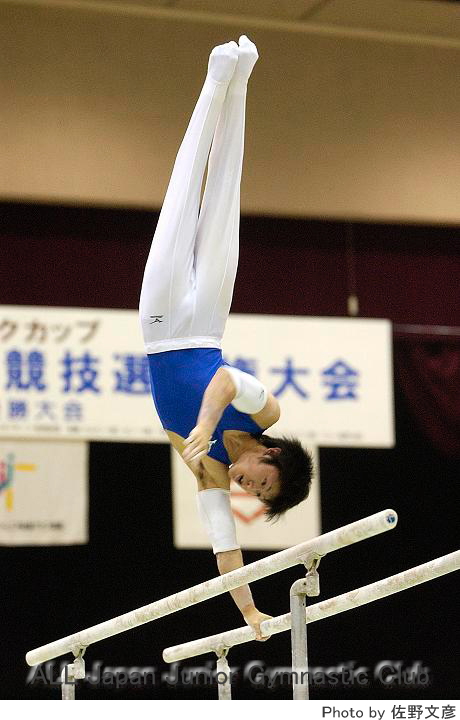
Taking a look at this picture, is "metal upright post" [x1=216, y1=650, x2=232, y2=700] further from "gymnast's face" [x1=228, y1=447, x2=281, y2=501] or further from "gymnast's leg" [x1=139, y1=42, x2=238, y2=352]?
"gymnast's leg" [x1=139, y1=42, x2=238, y2=352]

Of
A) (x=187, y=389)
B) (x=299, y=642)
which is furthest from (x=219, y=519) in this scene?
(x=299, y=642)

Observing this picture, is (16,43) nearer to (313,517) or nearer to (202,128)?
(313,517)

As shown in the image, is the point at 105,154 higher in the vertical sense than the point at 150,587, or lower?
higher

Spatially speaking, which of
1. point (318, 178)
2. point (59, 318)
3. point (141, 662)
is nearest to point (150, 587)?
point (141, 662)

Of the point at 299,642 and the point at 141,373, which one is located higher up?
the point at 141,373

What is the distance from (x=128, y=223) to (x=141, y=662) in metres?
3.00

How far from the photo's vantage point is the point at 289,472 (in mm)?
4293

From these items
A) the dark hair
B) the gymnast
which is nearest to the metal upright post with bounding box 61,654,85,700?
the gymnast

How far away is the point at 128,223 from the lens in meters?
8.66

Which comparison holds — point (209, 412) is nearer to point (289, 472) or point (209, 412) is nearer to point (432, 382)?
point (289, 472)

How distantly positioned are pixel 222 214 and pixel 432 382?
4.59m

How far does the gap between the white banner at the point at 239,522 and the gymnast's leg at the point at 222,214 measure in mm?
3660

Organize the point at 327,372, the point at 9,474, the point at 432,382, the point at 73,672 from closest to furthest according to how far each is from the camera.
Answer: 1. the point at 73,672
2. the point at 9,474
3. the point at 327,372
4. the point at 432,382

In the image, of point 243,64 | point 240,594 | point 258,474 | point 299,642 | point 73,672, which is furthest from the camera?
point 73,672
